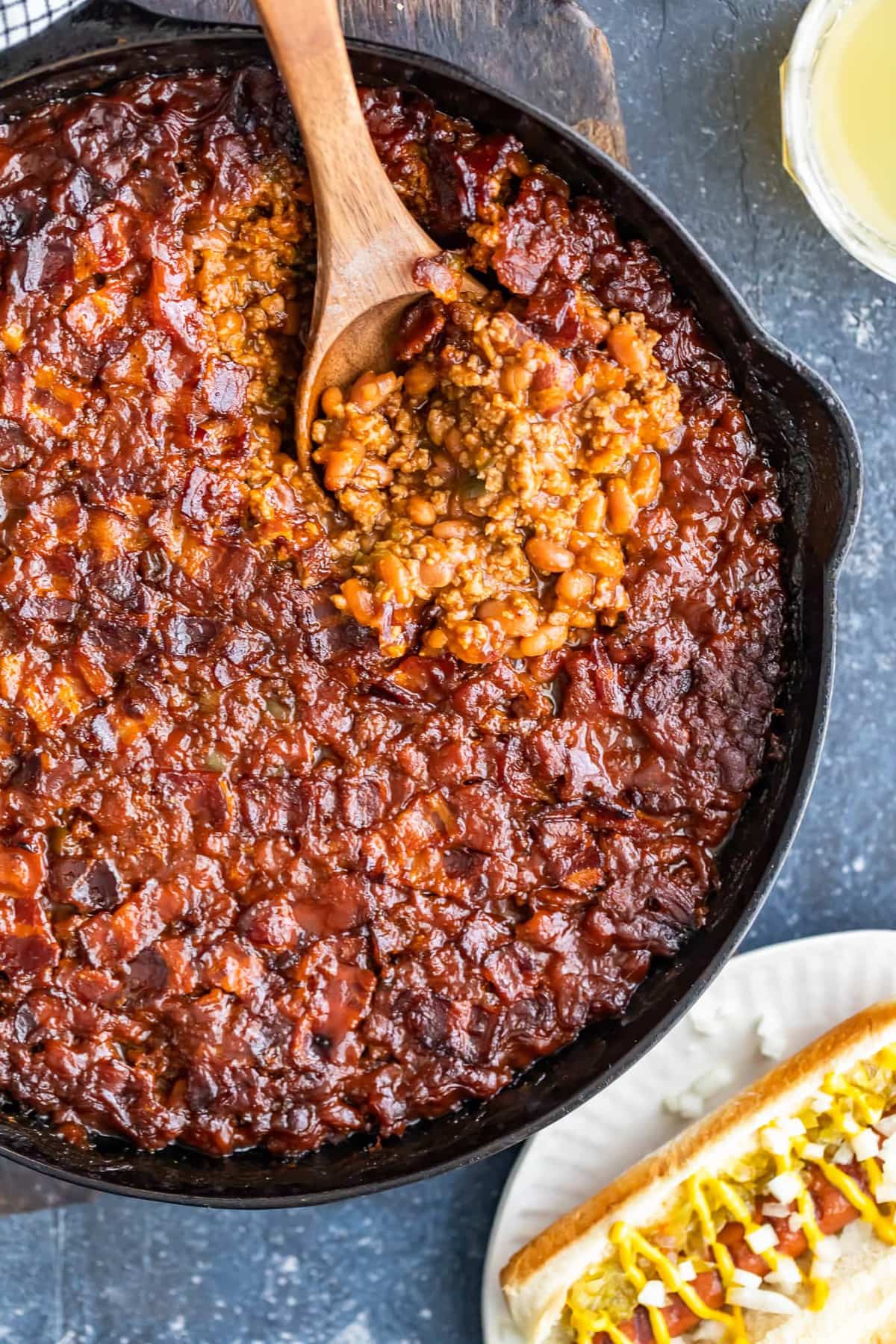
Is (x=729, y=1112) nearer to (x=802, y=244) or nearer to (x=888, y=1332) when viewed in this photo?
(x=888, y=1332)

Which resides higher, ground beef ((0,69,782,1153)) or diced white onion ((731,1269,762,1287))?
ground beef ((0,69,782,1153))

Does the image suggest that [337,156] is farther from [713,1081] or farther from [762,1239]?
[762,1239]

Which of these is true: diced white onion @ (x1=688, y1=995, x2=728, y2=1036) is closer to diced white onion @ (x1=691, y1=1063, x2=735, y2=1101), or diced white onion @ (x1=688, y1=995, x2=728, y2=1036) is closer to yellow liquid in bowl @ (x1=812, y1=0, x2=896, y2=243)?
diced white onion @ (x1=691, y1=1063, x2=735, y2=1101)

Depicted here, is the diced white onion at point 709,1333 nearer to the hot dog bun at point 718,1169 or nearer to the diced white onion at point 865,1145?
the hot dog bun at point 718,1169

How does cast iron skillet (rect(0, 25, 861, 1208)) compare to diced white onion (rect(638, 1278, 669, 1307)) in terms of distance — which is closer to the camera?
cast iron skillet (rect(0, 25, 861, 1208))

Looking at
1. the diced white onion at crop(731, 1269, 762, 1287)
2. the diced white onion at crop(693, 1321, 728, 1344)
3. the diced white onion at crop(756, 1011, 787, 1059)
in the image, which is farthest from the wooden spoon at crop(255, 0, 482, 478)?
the diced white onion at crop(693, 1321, 728, 1344)
